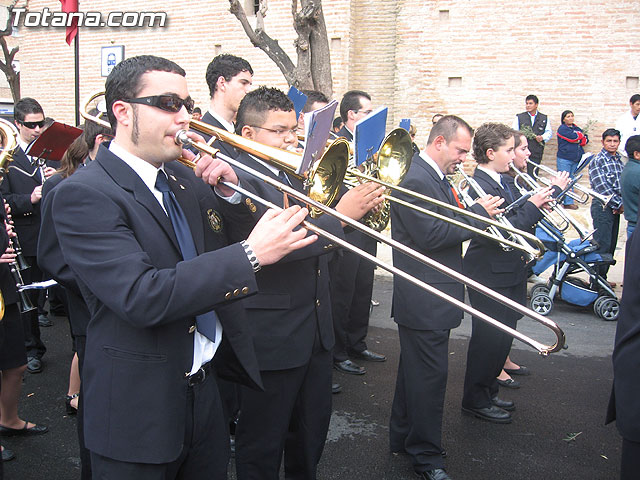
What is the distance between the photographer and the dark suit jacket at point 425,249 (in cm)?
349

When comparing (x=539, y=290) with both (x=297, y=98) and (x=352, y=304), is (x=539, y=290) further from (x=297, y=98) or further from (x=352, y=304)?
(x=297, y=98)

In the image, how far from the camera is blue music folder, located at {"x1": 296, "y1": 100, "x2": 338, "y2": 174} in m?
2.14

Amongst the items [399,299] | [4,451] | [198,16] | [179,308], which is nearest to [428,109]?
[198,16]

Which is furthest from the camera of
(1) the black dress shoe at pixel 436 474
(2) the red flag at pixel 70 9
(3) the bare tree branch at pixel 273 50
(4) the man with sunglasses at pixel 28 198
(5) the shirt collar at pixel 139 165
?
(2) the red flag at pixel 70 9

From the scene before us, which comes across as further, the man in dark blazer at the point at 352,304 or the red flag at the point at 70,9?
the red flag at the point at 70,9

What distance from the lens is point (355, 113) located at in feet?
19.8

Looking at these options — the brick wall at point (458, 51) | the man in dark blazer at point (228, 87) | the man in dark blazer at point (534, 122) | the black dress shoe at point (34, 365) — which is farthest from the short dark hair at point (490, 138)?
the brick wall at point (458, 51)

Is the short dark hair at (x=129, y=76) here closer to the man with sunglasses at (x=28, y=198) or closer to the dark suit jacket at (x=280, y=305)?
the dark suit jacket at (x=280, y=305)

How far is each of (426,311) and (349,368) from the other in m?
1.81

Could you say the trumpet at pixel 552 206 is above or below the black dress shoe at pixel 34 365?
above

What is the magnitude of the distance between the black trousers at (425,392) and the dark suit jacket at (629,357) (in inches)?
45.7

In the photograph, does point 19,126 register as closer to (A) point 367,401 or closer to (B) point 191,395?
(A) point 367,401

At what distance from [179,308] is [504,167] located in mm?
3322

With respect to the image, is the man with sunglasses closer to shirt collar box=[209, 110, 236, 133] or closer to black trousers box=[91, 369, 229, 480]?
shirt collar box=[209, 110, 236, 133]
